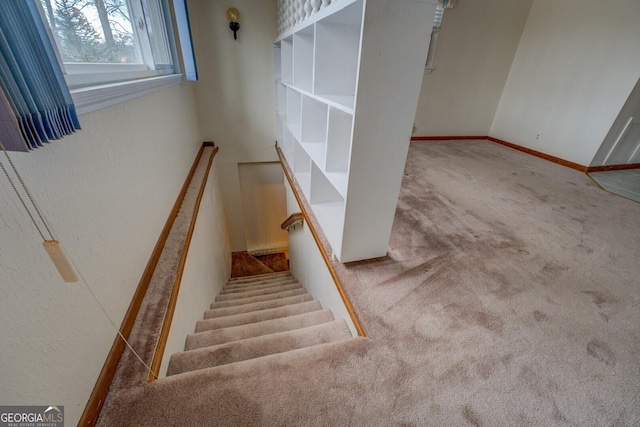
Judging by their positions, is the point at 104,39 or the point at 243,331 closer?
the point at 104,39

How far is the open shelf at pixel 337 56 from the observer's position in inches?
57.8

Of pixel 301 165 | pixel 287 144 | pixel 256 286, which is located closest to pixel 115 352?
pixel 301 165

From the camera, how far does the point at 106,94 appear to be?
973 mm

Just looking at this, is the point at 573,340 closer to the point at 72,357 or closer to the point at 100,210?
the point at 72,357

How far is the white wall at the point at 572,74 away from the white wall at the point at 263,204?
13.0ft

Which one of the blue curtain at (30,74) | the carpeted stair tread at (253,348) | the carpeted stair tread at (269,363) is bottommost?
the carpeted stair tread at (253,348)

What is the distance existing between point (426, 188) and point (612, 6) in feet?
9.95

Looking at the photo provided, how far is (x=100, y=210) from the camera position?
3.07 feet

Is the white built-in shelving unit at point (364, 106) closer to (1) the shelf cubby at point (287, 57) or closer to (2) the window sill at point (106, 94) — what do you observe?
(1) the shelf cubby at point (287, 57)

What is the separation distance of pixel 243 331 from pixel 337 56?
68.1 inches

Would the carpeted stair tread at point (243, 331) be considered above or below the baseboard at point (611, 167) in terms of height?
below

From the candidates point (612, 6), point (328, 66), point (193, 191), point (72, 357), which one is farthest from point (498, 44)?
point (72, 357)

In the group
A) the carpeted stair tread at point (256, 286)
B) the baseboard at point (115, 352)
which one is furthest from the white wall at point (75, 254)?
the carpeted stair tread at point (256, 286)

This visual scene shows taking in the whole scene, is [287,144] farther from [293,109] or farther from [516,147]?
[516,147]
